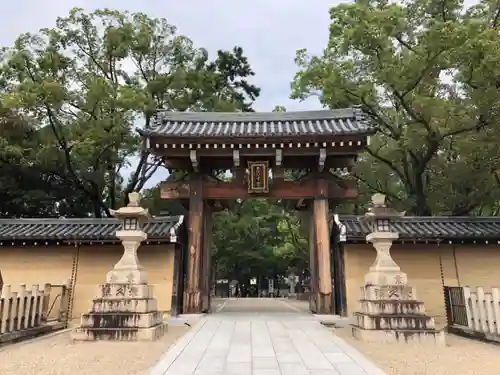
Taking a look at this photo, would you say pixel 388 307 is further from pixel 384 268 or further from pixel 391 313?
pixel 384 268

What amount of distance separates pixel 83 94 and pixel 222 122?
914 cm

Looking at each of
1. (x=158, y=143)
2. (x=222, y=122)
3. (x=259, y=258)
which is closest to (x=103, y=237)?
(x=158, y=143)

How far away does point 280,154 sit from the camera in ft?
40.2

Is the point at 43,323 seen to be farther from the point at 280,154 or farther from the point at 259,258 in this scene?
the point at 259,258

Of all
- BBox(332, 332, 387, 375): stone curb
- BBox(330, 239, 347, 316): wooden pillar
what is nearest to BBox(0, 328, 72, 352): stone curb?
BBox(332, 332, 387, 375): stone curb

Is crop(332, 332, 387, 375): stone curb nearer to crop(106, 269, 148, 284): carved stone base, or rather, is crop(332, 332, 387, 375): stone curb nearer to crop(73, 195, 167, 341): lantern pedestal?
crop(73, 195, 167, 341): lantern pedestal

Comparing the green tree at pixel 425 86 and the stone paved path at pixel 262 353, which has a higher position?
the green tree at pixel 425 86

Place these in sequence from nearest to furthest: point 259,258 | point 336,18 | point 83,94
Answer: point 336,18
point 83,94
point 259,258

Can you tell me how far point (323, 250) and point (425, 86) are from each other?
812 centimetres

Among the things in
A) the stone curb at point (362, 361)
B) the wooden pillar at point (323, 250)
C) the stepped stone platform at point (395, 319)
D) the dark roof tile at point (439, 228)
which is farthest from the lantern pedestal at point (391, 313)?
the dark roof tile at point (439, 228)

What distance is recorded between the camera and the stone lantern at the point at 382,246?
28.6ft

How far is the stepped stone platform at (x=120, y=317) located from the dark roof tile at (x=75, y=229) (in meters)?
3.18

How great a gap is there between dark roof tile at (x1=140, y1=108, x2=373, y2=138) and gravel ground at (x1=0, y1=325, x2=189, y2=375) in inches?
250

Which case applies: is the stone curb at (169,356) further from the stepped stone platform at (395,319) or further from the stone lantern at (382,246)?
the stone lantern at (382,246)
